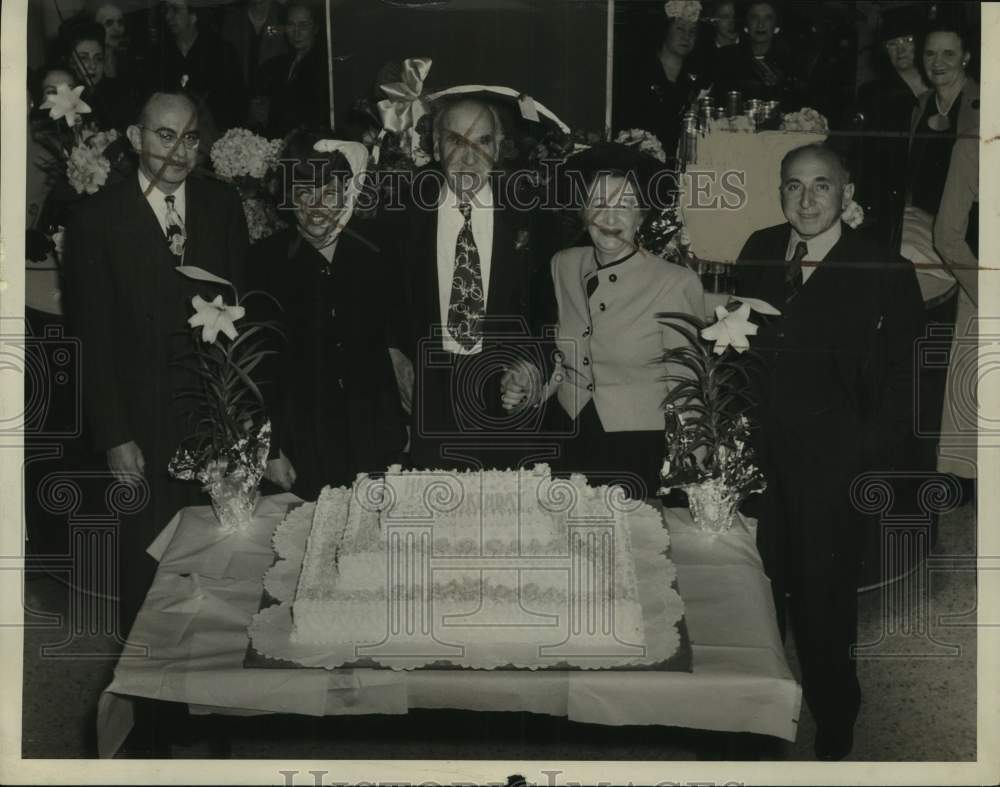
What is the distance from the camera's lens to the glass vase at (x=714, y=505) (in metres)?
3.44

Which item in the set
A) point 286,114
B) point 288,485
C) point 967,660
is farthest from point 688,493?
point 286,114

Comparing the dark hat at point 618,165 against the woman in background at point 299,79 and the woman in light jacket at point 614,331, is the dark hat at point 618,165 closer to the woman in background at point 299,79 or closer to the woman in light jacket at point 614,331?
the woman in light jacket at point 614,331

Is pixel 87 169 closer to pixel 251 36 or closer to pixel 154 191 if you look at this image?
pixel 154 191

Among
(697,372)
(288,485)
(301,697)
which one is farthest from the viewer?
(288,485)

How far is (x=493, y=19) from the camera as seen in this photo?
12.4 feet

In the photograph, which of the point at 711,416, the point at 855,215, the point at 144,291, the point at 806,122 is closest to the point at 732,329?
the point at 711,416

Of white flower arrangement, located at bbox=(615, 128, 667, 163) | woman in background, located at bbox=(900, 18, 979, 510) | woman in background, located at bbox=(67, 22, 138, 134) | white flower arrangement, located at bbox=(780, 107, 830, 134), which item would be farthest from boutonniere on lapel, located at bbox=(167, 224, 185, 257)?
woman in background, located at bbox=(900, 18, 979, 510)

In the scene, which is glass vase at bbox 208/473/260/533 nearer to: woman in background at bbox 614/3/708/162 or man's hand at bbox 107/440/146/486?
man's hand at bbox 107/440/146/486

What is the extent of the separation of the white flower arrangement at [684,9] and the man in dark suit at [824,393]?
46cm

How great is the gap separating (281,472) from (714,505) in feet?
4.12

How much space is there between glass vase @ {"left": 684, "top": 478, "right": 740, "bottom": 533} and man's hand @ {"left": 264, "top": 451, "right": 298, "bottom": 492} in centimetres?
118

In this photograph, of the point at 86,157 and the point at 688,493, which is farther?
the point at 86,157

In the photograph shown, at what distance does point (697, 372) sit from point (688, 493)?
1.16 feet

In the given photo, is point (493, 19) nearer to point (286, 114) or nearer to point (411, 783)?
point (286, 114)
